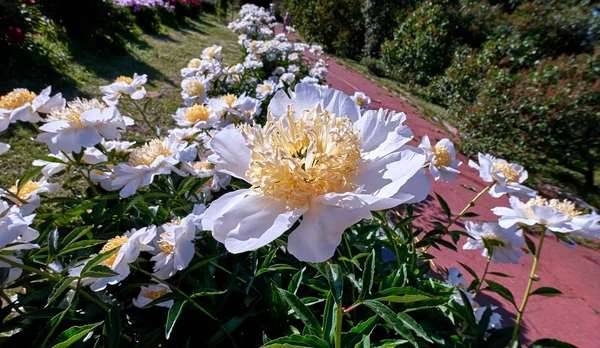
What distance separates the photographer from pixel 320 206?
2.25ft

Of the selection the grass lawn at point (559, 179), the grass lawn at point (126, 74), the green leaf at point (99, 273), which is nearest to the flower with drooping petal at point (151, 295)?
the green leaf at point (99, 273)

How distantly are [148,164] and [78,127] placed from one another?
0.85 feet

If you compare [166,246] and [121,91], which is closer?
[166,246]

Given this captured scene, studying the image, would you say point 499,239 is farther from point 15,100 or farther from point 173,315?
point 15,100

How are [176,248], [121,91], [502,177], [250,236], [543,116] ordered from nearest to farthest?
[250,236] → [176,248] → [502,177] → [121,91] → [543,116]

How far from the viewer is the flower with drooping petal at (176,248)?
1010 mm

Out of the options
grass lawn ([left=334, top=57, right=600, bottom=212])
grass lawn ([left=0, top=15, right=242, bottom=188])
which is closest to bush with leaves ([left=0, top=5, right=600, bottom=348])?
grass lawn ([left=0, top=15, right=242, bottom=188])

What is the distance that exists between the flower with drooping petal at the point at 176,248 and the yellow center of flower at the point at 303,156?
390 mm

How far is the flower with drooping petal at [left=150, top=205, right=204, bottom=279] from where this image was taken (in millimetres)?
1010

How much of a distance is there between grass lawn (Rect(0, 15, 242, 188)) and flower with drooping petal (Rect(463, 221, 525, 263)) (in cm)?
300

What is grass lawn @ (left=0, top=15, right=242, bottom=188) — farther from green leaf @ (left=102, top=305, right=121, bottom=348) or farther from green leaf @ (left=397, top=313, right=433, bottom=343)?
green leaf @ (left=397, top=313, right=433, bottom=343)

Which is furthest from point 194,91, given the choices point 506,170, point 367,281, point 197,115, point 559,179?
point 559,179

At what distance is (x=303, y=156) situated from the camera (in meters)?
0.73

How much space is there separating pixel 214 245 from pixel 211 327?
288 millimetres
